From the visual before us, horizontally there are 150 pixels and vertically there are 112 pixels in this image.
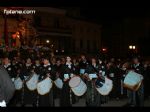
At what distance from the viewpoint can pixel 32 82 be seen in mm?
14297

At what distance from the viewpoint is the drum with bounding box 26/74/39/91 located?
14.1 metres

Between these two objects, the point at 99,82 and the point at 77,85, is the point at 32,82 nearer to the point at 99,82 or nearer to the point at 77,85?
the point at 77,85

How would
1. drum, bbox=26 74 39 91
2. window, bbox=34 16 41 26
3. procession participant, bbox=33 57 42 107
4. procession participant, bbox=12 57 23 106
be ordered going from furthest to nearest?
window, bbox=34 16 41 26, procession participant, bbox=12 57 23 106, drum, bbox=26 74 39 91, procession participant, bbox=33 57 42 107

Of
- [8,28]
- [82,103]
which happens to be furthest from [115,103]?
[8,28]

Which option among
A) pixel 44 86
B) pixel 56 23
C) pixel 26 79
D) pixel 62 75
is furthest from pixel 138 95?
pixel 56 23

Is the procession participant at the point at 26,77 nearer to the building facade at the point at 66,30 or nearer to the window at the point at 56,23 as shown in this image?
the building facade at the point at 66,30

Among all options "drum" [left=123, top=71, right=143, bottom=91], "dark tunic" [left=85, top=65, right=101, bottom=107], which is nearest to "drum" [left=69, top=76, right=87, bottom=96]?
"dark tunic" [left=85, top=65, right=101, bottom=107]

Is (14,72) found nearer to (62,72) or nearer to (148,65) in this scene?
(62,72)

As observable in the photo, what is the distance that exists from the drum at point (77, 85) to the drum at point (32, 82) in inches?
49.2

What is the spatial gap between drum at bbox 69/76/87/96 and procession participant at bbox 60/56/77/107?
0.27 meters

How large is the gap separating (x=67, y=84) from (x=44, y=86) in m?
1.01

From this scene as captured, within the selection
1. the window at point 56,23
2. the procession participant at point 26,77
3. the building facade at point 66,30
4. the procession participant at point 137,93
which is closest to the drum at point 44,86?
the procession participant at point 26,77

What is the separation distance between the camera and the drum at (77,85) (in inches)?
537

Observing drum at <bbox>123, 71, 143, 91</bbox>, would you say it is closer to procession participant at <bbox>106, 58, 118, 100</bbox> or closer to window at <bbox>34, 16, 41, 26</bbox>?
procession participant at <bbox>106, 58, 118, 100</bbox>
